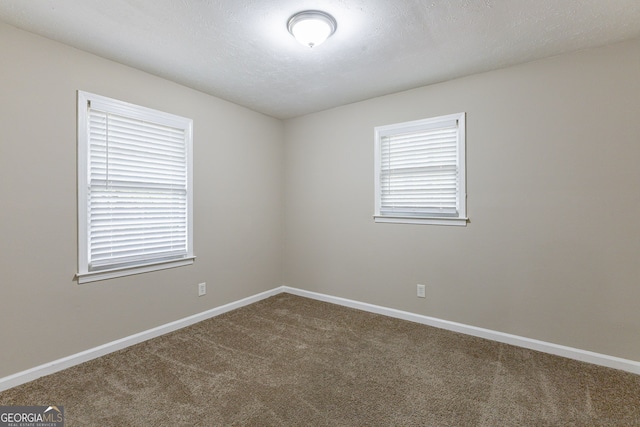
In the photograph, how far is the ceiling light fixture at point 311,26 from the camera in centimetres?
198

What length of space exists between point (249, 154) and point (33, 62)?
2.16 m

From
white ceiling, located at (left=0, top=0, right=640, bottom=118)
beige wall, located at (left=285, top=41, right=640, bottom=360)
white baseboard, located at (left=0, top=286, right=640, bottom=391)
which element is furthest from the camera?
beige wall, located at (left=285, top=41, right=640, bottom=360)

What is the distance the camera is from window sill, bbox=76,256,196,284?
2.49 m

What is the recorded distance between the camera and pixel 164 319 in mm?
3045

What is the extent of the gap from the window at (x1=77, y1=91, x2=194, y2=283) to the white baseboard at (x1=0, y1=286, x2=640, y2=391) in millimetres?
623

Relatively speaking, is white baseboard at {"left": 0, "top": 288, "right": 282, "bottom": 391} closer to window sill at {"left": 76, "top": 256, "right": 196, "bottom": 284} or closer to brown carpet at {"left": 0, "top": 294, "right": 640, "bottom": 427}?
brown carpet at {"left": 0, "top": 294, "right": 640, "bottom": 427}

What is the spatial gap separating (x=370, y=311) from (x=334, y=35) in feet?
9.72

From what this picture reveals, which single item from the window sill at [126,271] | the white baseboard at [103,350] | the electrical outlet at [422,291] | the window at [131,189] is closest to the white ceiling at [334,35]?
the window at [131,189]

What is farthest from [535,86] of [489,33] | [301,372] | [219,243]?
[219,243]

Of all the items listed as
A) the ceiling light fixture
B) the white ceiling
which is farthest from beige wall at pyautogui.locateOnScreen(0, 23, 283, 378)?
the ceiling light fixture
